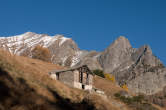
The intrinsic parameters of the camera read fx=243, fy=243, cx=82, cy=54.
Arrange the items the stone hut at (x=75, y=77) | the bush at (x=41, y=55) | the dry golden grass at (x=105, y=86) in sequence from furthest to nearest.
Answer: the bush at (x=41, y=55) < the dry golden grass at (x=105, y=86) < the stone hut at (x=75, y=77)

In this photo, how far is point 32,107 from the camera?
14.7 m

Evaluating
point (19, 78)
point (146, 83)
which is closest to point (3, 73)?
point (19, 78)

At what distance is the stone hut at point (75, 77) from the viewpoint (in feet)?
166

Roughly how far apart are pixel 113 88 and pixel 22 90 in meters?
68.6

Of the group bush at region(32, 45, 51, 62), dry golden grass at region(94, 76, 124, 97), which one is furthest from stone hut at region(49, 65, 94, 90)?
bush at region(32, 45, 51, 62)

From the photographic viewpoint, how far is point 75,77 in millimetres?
50844

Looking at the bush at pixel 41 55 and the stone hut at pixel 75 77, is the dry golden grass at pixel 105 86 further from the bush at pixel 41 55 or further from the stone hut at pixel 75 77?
the bush at pixel 41 55

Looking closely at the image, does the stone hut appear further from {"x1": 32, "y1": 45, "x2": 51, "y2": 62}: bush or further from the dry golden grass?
{"x1": 32, "y1": 45, "x2": 51, "y2": 62}: bush

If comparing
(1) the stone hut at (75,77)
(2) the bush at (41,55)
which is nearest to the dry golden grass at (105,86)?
(1) the stone hut at (75,77)

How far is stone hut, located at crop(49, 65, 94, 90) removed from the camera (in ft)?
166

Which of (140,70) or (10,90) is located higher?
(140,70)

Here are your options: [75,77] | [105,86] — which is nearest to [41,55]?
[105,86]

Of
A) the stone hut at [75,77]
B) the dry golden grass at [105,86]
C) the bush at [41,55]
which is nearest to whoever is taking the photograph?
the stone hut at [75,77]

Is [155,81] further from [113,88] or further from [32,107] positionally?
Answer: [32,107]
